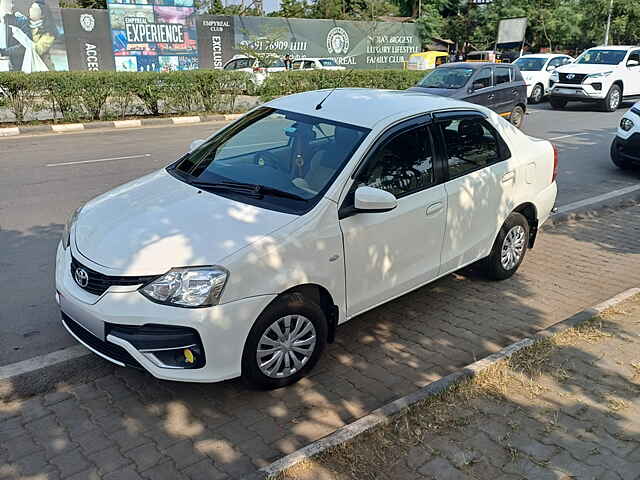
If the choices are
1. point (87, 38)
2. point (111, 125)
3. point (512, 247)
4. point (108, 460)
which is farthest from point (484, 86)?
point (87, 38)

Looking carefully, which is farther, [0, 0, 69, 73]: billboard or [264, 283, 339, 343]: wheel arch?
[0, 0, 69, 73]: billboard

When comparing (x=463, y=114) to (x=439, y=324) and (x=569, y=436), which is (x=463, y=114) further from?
(x=569, y=436)

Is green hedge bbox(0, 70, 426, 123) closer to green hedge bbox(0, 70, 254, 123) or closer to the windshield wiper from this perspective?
green hedge bbox(0, 70, 254, 123)

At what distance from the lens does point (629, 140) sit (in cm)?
959

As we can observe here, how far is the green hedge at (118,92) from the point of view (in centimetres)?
1430

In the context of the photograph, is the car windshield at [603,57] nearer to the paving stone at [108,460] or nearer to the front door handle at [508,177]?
the front door handle at [508,177]

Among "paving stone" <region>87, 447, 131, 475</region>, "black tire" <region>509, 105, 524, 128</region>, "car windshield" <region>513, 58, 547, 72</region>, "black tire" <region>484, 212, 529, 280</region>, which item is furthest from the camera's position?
"car windshield" <region>513, 58, 547, 72</region>

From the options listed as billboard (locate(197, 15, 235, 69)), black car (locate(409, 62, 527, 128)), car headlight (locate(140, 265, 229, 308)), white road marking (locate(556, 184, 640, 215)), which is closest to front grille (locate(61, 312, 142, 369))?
car headlight (locate(140, 265, 229, 308))

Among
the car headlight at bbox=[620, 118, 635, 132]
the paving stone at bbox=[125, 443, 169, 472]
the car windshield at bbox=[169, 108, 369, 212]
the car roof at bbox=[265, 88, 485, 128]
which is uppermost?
the car roof at bbox=[265, 88, 485, 128]

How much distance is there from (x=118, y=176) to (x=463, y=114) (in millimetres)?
6201

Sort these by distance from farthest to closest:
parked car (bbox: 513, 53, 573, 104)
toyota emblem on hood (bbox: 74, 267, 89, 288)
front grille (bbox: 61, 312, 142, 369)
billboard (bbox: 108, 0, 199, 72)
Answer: billboard (bbox: 108, 0, 199, 72) < parked car (bbox: 513, 53, 573, 104) < toyota emblem on hood (bbox: 74, 267, 89, 288) < front grille (bbox: 61, 312, 142, 369)

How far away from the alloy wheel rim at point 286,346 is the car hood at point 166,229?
57cm

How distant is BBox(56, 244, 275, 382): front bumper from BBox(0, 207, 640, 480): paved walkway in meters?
0.34

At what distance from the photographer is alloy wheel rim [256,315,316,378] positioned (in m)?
3.50
